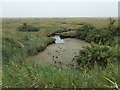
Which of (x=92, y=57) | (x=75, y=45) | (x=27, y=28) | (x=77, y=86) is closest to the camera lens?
(x=77, y=86)

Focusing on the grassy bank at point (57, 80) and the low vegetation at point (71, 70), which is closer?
the grassy bank at point (57, 80)

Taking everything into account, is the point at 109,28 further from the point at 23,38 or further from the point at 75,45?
the point at 23,38

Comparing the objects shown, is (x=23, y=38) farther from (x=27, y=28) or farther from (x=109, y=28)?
(x=27, y=28)

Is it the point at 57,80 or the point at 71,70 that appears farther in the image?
the point at 71,70

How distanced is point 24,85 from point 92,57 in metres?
7.10

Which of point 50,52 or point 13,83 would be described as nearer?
point 13,83

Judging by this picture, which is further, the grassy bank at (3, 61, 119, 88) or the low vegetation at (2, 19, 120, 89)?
the low vegetation at (2, 19, 120, 89)

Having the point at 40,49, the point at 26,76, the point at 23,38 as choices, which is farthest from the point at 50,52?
the point at 26,76

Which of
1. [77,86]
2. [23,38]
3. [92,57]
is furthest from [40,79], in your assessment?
[23,38]

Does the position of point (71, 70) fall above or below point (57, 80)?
below

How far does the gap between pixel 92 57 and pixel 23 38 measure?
339 inches

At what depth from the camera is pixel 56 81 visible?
228 inches

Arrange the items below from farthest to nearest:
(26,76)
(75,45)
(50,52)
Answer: (75,45)
(50,52)
(26,76)

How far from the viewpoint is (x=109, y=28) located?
67.5 feet
